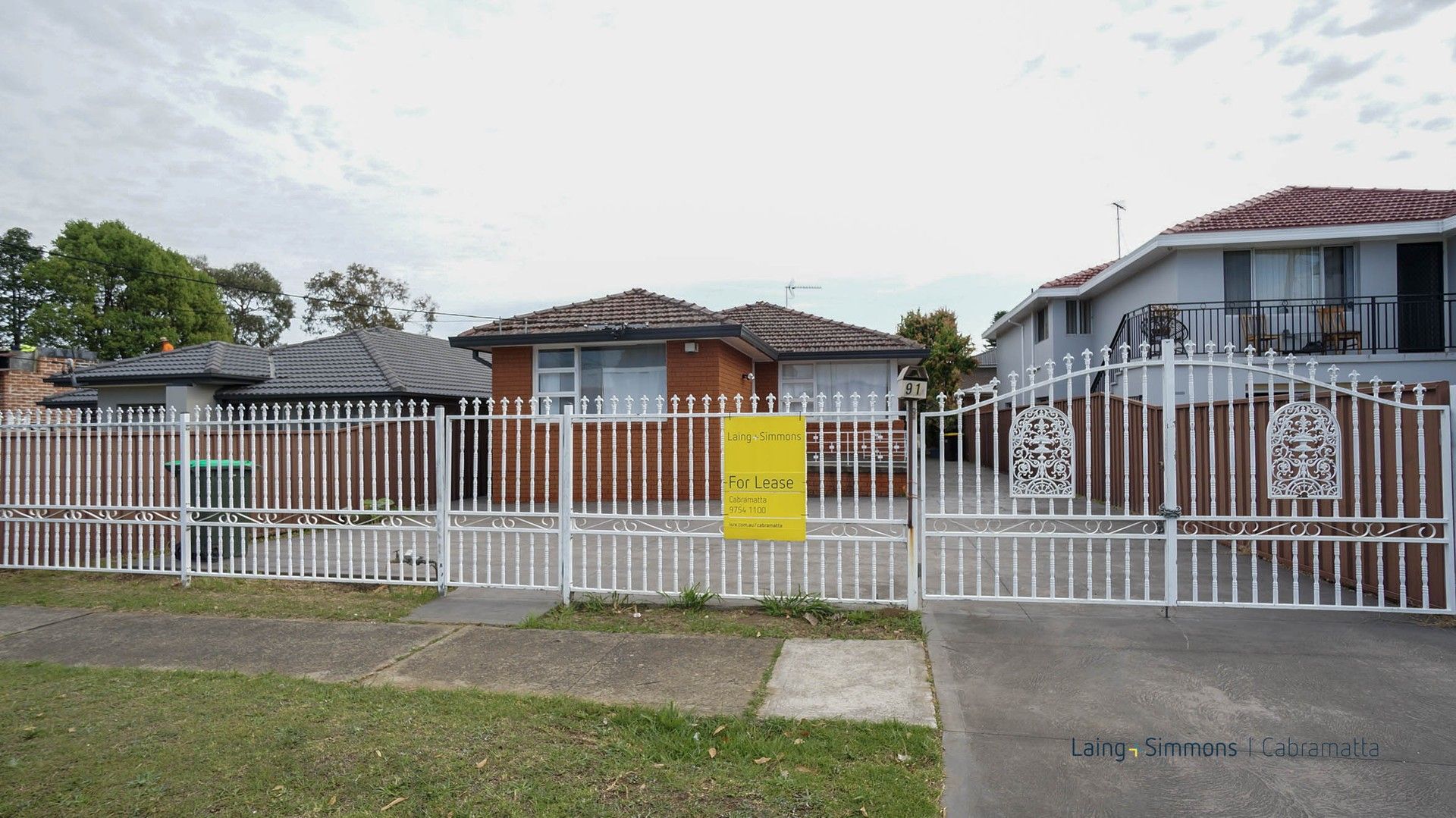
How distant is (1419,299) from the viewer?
16.1 m

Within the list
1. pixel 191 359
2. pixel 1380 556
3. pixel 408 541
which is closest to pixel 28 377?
pixel 191 359

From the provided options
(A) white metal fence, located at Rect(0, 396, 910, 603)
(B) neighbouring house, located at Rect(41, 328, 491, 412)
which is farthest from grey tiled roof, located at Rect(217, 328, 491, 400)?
(A) white metal fence, located at Rect(0, 396, 910, 603)

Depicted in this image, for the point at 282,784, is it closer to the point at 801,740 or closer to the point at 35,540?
the point at 801,740

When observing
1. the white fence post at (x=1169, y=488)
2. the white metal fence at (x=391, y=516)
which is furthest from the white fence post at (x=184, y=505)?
the white fence post at (x=1169, y=488)

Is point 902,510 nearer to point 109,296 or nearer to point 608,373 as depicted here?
point 608,373

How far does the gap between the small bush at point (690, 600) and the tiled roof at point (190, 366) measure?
14976mm

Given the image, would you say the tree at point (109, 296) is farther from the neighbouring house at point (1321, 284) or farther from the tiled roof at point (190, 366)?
the neighbouring house at point (1321, 284)

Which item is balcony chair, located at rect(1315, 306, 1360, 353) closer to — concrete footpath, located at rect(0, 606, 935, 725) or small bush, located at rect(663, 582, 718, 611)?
concrete footpath, located at rect(0, 606, 935, 725)

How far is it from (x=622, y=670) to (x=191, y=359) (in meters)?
17.5

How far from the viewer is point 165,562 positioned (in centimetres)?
923

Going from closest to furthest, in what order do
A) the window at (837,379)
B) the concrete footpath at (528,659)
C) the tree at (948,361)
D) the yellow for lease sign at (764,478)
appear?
the concrete footpath at (528,659) < the yellow for lease sign at (764,478) < the window at (837,379) < the tree at (948,361)

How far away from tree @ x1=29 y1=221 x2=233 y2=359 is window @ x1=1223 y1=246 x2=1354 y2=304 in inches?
1708

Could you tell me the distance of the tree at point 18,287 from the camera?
142 ft

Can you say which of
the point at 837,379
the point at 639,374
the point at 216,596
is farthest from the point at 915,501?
the point at 837,379
